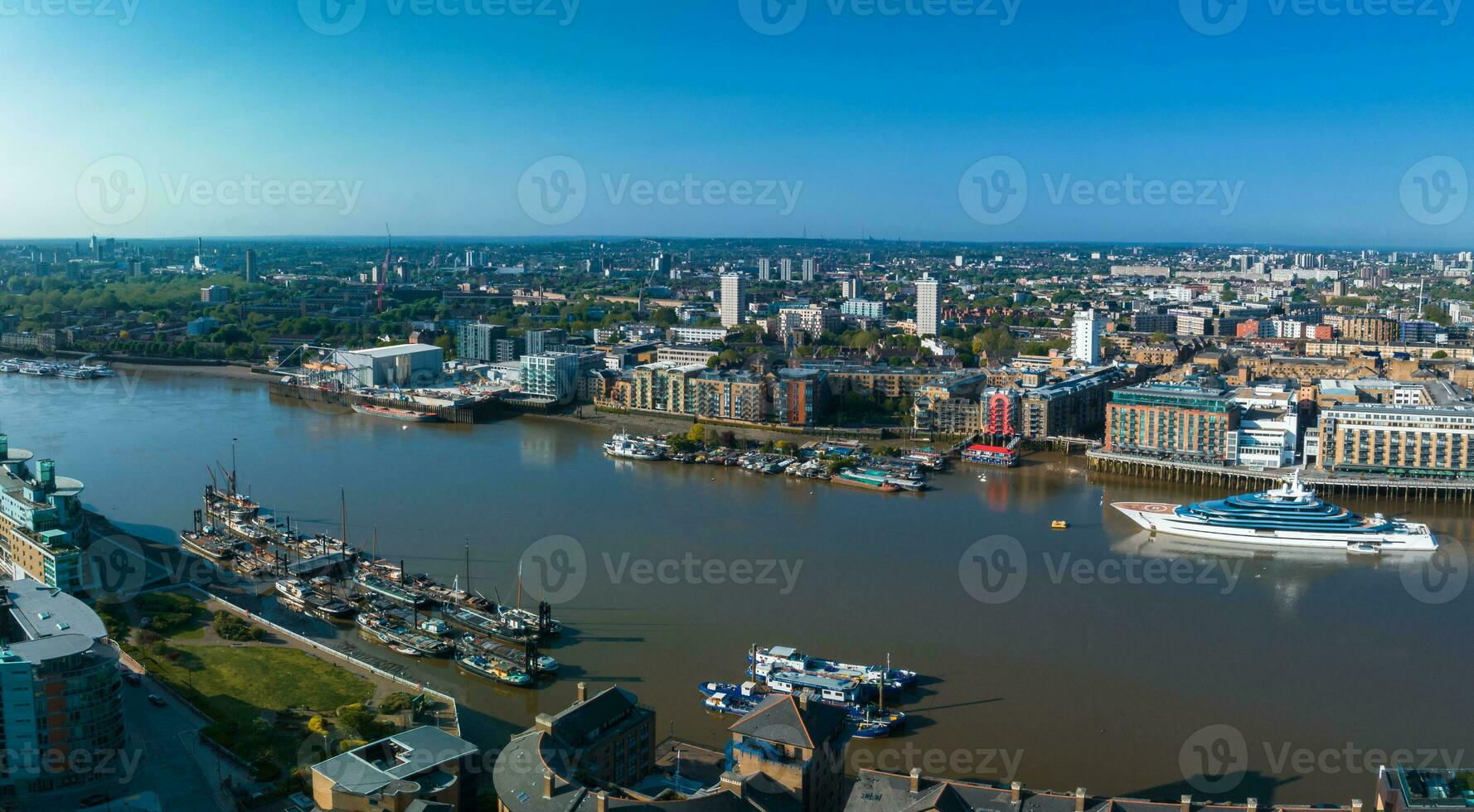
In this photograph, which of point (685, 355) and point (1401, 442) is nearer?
point (1401, 442)

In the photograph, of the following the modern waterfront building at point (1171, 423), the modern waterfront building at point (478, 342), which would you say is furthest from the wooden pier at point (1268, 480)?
the modern waterfront building at point (478, 342)

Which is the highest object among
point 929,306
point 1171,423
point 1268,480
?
point 929,306

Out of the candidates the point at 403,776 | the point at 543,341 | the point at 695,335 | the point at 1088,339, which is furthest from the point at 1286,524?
the point at 695,335

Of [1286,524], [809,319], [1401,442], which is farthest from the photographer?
[809,319]

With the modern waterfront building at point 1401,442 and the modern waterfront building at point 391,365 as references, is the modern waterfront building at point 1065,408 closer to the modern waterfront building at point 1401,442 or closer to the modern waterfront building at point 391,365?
the modern waterfront building at point 1401,442

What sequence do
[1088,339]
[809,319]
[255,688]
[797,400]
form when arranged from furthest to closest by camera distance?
[809,319] < [1088,339] < [797,400] < [255,688]

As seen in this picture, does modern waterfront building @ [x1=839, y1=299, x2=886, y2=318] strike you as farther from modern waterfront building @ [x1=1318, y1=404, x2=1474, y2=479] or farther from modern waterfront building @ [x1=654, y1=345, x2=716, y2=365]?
modern waterfront building @ [x1=1318, y1=404, x2=1474, y2=479]

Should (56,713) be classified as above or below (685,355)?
below

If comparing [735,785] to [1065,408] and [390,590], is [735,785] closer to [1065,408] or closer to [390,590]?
A: [390,590]

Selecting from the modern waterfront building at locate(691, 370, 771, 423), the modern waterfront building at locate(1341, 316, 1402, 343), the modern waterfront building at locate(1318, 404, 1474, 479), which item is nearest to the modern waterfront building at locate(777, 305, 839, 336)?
the modern waterfront building at locate(691, 370, 771, 423)
